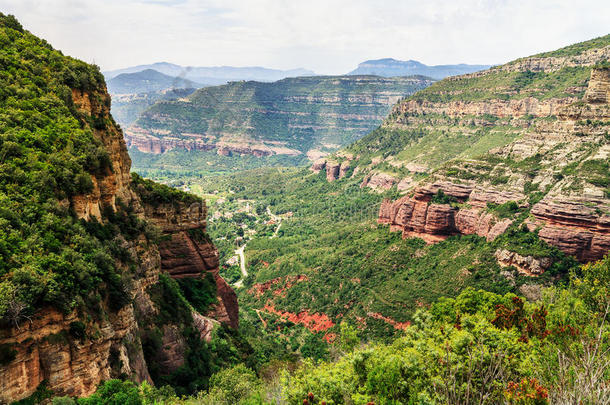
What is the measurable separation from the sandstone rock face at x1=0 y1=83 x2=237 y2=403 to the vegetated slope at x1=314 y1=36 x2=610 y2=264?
50.1m

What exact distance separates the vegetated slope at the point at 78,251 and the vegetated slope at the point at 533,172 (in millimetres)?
53014

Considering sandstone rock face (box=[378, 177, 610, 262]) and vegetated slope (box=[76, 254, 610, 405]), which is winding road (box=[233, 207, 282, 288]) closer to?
sandstone rock face (box=[378, 177, 610, 262])

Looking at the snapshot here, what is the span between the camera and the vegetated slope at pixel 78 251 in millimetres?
21578

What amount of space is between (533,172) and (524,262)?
21.1 m

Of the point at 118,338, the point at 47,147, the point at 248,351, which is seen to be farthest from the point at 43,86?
the point at 248,351

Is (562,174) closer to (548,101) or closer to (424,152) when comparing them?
(548,101)

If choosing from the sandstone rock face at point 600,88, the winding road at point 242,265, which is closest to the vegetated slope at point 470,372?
the sandstone rock face at point 600,88

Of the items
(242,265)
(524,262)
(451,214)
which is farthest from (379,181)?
(524,262)

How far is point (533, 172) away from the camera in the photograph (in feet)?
242

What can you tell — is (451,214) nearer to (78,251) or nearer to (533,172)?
(533,172)

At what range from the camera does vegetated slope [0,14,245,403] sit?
2158 cm

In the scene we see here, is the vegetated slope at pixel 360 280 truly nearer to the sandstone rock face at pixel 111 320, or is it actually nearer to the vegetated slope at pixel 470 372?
the sandstone rock face at pixel 111 320

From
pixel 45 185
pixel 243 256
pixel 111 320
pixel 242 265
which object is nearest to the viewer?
pixel 45 185

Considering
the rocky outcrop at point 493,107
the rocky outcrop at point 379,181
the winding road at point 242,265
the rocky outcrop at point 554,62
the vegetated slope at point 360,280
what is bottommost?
the winding road at point 242,265
